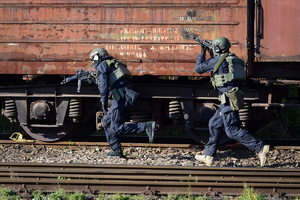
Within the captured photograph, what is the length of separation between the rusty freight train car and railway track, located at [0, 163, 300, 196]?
188 centimetres

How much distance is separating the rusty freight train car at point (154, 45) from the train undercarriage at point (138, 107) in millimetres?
20

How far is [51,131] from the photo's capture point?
27.0 ft

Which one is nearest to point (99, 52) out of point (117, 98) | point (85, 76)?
point (85, 76)

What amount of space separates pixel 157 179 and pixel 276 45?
350 centimetres

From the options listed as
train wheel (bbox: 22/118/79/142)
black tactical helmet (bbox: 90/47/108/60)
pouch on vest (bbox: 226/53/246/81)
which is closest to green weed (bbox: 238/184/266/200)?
pouch on vest (bbox: 226/53/246/81)

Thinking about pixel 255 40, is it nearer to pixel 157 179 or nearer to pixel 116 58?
pixel 116 58

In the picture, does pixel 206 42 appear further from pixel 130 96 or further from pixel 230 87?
pixel 130 96

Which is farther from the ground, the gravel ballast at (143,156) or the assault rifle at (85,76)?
the assault rifle at (85,76)

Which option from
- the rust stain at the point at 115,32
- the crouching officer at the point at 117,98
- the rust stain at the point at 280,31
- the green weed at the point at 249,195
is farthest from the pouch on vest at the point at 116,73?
the green weed at the point at 249,195

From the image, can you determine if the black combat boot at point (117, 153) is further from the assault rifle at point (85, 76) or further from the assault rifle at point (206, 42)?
the assault rifle at point (206, 42)

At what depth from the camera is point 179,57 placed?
23.5 ft

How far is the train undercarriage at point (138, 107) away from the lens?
7419 mm

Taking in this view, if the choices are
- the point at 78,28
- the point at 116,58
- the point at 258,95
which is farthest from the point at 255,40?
the point at 78,28

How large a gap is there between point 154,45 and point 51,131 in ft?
9.79
